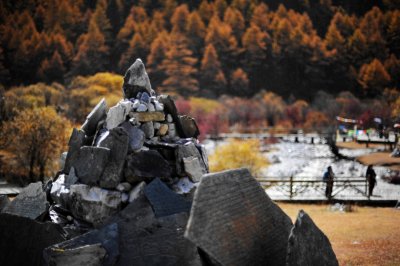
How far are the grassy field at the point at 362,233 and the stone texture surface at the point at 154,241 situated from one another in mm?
2623

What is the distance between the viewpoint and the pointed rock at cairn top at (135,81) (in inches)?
295

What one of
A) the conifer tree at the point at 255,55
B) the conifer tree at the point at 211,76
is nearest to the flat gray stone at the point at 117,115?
the conifer tree at the point at 211,76

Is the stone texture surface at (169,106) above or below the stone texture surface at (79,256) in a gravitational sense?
above

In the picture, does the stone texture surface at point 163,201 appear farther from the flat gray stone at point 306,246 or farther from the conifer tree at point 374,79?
the conifer tree at point 374,79

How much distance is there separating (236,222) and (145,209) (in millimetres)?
1789

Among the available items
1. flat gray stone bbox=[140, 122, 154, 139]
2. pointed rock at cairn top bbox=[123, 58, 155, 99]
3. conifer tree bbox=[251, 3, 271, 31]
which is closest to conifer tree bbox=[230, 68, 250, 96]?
conifer tree bbox=[251, 3, 271, 31]

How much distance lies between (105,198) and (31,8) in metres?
81.7

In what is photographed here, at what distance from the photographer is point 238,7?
88375mm

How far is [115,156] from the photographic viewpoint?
6.64 metres

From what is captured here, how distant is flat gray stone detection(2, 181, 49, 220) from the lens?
685cm

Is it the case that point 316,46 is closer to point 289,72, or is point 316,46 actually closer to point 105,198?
point 289,72

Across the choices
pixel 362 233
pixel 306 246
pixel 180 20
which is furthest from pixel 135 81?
pixel 180 20

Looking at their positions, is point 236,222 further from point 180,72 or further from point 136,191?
point 180,72

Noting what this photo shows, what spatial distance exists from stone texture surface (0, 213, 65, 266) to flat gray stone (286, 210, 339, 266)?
10.2ft
